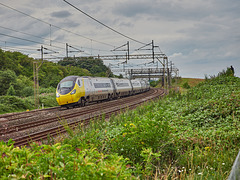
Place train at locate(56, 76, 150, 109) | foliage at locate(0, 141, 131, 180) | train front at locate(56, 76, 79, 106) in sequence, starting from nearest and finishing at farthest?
1. foliage at locate(0, 141, 131, 180)
2. train front at locate(56, 76, 79, 106)
3. train at locate(56, 76, 150, 109)

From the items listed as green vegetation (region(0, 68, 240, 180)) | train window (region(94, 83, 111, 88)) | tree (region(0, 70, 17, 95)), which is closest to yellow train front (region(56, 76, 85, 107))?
train window (region(94, 83, 111, 88))

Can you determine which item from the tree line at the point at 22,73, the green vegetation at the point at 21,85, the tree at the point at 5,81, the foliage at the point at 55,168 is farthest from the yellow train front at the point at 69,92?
the foliage at the point at 55,168

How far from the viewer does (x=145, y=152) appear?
3.94 metres

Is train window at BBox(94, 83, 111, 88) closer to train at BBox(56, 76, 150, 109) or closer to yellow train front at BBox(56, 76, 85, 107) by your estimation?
train at BBox(56, 76, 150, 109)

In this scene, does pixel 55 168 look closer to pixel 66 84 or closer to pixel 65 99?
pixel 65 99

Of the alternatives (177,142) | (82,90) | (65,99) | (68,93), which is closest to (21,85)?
(82,90)

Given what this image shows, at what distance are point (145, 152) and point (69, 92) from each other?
16.4 metres

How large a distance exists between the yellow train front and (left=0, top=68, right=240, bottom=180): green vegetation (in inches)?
379

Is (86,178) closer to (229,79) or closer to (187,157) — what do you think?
(187,157)

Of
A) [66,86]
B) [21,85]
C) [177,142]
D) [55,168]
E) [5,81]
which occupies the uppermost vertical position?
[5,81]

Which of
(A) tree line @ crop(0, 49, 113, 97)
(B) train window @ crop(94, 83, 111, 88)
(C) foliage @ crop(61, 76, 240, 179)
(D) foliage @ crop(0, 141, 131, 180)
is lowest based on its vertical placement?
(C) foliage @ crop(61, 76, 240, 179)

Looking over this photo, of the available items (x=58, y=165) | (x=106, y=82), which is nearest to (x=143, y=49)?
(x=106, y=82)

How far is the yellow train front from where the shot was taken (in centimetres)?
1972

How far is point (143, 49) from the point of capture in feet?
91.8
